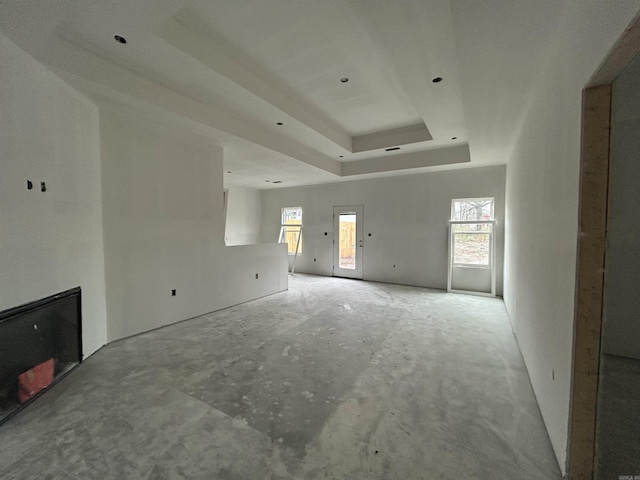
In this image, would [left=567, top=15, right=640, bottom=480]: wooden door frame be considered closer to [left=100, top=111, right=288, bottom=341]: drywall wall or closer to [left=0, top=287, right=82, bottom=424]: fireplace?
[left=0, top=287, right=82, bottom=424]: fireplace

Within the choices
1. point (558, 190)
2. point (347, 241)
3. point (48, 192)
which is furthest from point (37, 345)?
A: point (347, 241)

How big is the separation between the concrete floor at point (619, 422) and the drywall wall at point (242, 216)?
7.42m

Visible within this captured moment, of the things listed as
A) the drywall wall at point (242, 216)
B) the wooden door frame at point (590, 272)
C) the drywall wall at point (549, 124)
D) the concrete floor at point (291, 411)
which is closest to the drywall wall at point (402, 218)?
the drywall wall at point (242, 216)

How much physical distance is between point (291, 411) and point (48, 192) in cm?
264

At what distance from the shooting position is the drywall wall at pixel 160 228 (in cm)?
308

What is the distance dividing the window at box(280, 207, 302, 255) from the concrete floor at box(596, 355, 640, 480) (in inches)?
258

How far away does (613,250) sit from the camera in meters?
2.58

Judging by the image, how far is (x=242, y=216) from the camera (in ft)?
26.5

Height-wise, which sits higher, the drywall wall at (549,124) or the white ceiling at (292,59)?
the white ceiling at (292,59)

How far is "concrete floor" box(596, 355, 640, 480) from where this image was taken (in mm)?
1396

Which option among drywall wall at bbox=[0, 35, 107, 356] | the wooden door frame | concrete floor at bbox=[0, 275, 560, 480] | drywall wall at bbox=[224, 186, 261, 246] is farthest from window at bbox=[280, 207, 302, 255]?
the wooden door frame

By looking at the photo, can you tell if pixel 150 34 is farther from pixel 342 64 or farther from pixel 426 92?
pixel 426 92

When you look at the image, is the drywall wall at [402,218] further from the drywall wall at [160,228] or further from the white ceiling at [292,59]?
the drywall wall at [160,228]

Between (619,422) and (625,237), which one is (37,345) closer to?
(619,422)
